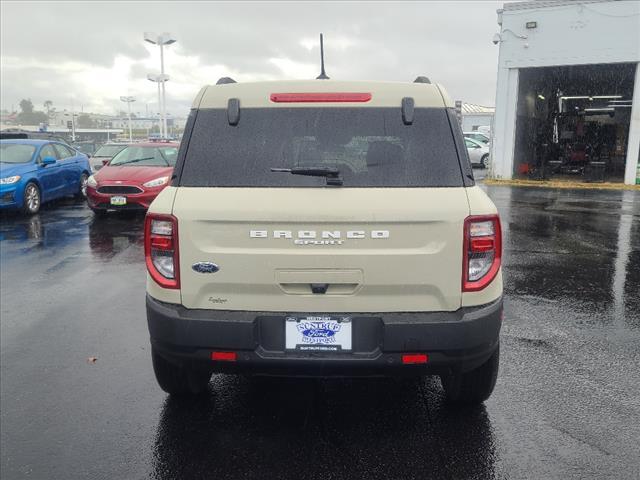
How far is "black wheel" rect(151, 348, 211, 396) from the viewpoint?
341cm

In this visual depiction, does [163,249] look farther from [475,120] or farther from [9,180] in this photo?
[475,120]

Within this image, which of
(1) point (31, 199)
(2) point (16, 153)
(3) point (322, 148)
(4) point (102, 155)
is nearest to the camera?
(3) point (322, 148)

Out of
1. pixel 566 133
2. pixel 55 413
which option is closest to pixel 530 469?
pixel 55 413

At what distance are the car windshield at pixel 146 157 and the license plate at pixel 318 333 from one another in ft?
33.3

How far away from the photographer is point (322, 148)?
10.1ft

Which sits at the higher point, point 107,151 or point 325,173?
point 325,173

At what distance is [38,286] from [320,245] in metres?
4.93

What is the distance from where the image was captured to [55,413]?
11.4ft

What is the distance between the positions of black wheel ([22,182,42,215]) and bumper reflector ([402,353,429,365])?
11.2m

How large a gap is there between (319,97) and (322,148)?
0.94 ft

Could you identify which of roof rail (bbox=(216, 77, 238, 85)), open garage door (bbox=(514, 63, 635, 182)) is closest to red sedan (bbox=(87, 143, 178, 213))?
roof rail (bbox=(216, 77, 238, 85))

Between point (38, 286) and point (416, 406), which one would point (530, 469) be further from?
point (38, 286)

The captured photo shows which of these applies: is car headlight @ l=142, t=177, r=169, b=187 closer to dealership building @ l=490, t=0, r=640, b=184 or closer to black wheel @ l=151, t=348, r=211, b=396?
black wheel @ l=151, t=348, r=211, b=396

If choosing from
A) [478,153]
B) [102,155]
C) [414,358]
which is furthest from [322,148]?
[478,153]
